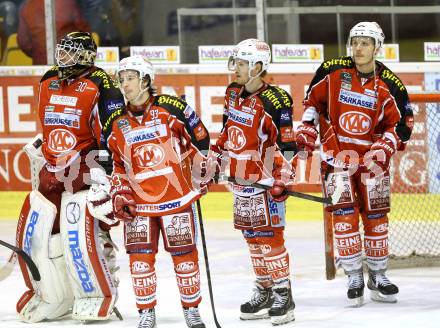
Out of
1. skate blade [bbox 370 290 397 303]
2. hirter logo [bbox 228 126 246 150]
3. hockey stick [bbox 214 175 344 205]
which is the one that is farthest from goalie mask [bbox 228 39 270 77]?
skate blade [bbox 370 290 397 303]

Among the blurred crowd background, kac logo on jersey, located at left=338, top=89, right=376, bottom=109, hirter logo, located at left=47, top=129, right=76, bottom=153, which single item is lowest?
hirter logo, located at left=47, top=129, right=76, bottom=153

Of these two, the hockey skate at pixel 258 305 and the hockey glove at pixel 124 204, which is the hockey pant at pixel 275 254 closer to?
the hockey skate at pixel 258 305

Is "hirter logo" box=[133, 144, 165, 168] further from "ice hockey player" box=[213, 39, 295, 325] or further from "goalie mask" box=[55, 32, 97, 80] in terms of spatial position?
"goalie mask" box=[55, 32, 97, 80]

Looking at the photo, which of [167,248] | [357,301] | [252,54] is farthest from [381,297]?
[252,54]

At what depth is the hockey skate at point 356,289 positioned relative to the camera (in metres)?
6.69

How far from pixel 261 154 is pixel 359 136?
605 millimetres

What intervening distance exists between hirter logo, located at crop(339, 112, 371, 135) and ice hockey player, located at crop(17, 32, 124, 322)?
115cm

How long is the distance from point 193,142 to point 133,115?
0.30m

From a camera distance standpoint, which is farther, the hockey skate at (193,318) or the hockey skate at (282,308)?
the hockey skate at (282,308)

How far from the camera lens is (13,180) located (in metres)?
9.86

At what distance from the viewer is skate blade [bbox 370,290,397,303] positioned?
6754 millimetres

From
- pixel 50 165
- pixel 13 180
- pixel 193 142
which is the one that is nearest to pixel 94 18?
pixel 13 180

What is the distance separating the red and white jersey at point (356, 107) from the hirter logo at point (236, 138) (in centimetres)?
47

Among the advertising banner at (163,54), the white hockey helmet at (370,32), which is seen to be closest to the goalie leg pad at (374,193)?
the white hockey helmet at (370,32)
